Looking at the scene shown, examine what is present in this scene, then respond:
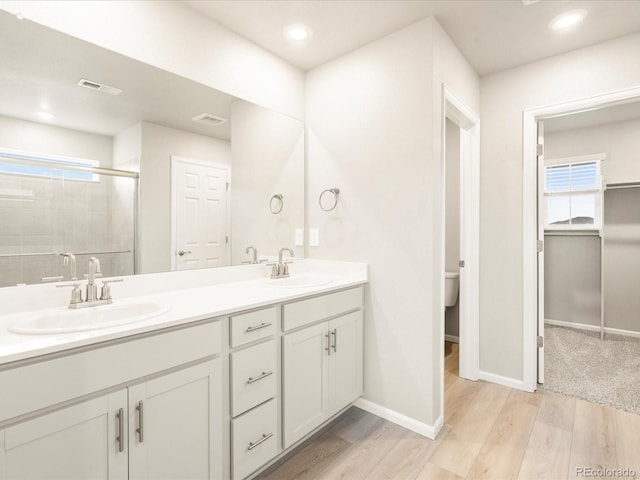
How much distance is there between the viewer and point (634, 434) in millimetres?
1952

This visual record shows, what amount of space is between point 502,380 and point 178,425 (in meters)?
2.37

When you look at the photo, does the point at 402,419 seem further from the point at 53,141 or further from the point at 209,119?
the point at 53,141

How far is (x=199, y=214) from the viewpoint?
198 cm

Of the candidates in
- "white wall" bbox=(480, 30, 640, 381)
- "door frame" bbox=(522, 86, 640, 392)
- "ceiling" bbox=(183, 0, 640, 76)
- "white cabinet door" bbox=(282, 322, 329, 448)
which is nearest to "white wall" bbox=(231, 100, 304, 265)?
"ceiling" bbox=(183, 0, 640, 76)

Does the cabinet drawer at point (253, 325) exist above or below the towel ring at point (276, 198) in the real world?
below

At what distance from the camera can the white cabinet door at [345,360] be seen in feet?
6.47

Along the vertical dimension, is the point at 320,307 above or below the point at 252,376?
above

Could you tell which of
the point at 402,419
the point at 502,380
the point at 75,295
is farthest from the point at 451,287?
the point at 75,295

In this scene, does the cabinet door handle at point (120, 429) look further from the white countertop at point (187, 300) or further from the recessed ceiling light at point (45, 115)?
the recessed ceiling light at point (45, 115)

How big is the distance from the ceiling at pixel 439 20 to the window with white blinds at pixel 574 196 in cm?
226

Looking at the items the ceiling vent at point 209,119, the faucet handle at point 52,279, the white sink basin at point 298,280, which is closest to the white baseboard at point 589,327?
the white sink basin at point 298,280

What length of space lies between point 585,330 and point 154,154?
15.4ft

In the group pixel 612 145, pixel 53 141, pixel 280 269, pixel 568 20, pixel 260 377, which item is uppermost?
pixel 568 20

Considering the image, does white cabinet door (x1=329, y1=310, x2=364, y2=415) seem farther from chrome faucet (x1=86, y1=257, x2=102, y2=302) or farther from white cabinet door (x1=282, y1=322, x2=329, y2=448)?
chrome faucet (x1=86, y1=257, x2=102, y2=302)
